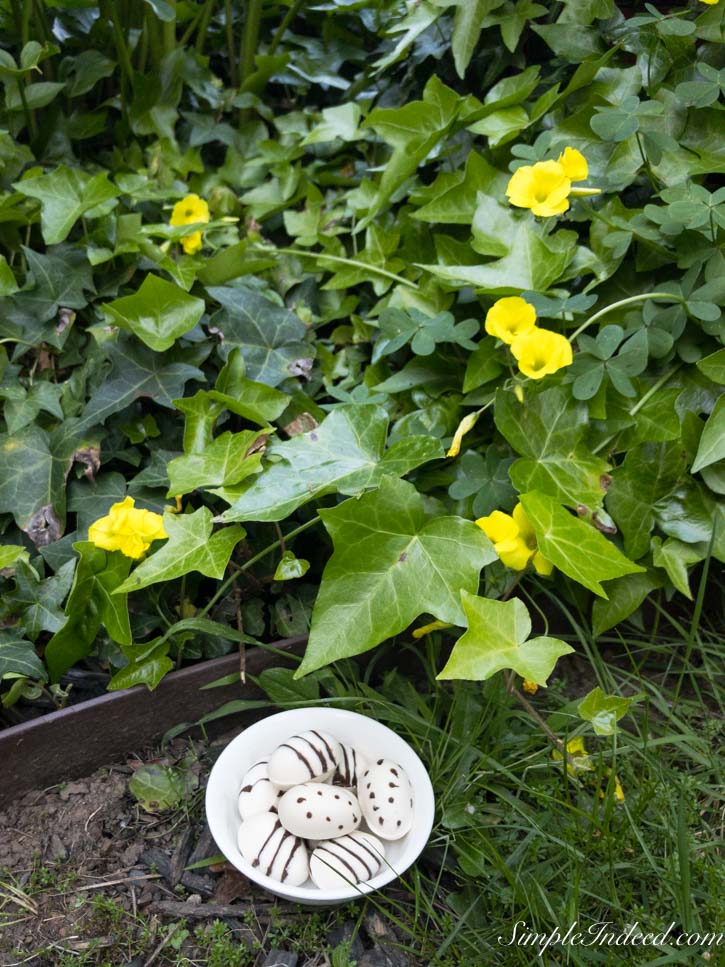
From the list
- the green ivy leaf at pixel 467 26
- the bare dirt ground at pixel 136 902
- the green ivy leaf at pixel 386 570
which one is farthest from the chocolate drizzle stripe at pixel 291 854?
the green ivy leaf at pixel 467 26

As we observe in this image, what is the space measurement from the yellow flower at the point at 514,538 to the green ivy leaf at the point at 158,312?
0.67 metres

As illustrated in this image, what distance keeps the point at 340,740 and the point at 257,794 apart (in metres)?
0.17

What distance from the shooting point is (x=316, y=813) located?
3.84 ft

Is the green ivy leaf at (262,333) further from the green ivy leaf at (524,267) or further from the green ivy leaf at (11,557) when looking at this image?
the green ivy leaf at (11,557)

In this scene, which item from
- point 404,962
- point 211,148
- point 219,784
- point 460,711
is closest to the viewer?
point 404,962

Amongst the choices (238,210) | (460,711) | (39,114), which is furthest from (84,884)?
(39,114)

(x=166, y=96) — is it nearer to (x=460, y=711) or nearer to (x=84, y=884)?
(x=460, y=711)

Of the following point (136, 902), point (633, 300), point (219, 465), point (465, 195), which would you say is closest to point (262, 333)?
point (219, 465)

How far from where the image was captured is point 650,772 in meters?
1.34

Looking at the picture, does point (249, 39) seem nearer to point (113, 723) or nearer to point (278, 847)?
point (113, 723)

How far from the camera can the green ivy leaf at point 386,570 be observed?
125cm

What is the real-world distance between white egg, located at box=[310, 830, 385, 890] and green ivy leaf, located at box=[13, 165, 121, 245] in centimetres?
125

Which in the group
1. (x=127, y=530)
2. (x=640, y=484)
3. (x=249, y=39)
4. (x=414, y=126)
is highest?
(x=249, y=39)

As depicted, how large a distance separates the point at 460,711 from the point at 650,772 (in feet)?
1.08
